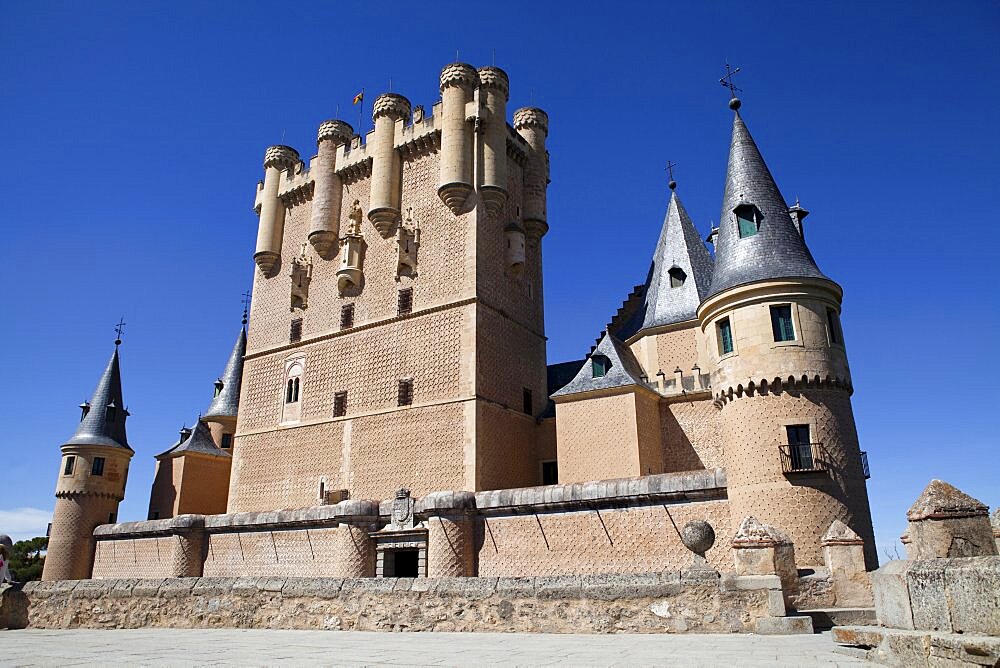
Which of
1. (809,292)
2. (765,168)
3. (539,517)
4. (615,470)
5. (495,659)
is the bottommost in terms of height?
(495,659)

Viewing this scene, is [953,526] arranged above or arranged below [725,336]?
below

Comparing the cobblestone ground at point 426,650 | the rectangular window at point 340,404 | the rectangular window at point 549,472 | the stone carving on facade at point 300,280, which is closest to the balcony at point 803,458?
the cobblestone ground at point 426,650

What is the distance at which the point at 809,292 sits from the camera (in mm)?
15578

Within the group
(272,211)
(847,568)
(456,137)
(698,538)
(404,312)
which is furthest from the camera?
(272,211)

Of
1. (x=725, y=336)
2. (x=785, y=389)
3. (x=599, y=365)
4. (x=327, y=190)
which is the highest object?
(x=327, y=190)

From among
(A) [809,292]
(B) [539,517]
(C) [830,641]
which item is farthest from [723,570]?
(C) [830,641]

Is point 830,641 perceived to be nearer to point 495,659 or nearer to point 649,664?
point 649,664

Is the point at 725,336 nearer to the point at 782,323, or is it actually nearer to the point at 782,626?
the point at 782,323

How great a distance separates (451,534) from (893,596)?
45.2 ft

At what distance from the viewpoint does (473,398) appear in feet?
72.1

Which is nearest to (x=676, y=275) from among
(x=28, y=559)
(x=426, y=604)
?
(x=426, y=604)

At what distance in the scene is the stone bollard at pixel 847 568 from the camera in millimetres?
11383

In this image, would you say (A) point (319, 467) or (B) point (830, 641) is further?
(A) point (319, 467)

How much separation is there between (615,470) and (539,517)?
3.77m
